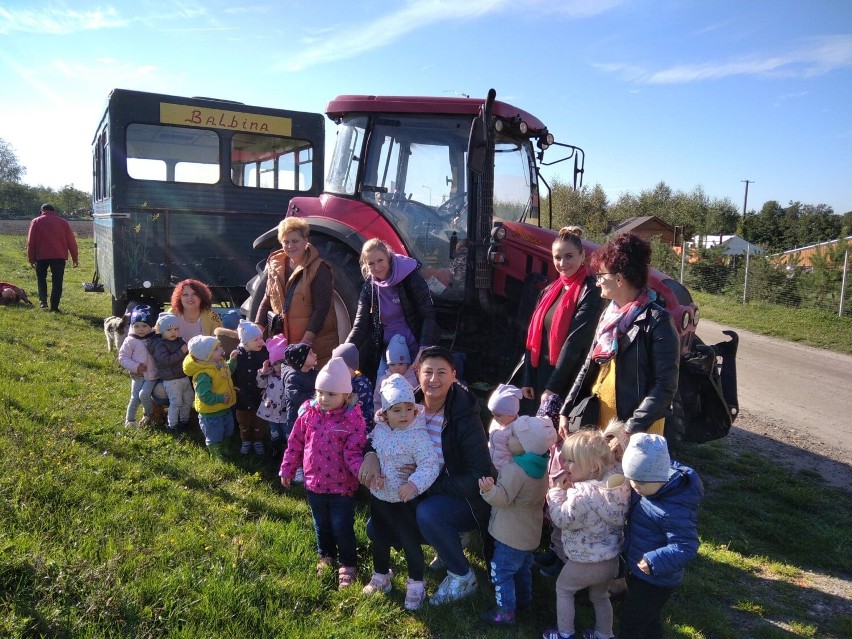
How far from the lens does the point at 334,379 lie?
9.72ft

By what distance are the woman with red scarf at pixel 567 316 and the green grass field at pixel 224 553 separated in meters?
1.10

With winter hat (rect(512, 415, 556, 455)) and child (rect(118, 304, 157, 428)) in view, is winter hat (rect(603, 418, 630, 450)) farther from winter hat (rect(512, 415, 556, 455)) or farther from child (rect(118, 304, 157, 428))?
child (rect(118, 304, 157, 428))

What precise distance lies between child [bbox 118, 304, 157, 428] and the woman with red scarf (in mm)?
2960

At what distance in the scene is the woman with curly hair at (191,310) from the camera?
483cm

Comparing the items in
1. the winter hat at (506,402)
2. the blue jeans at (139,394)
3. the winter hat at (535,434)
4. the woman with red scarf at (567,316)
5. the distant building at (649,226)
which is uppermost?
the distant building at (649,226)

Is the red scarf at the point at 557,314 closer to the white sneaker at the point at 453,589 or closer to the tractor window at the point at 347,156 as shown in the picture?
the white sneaker at the point at 453,589

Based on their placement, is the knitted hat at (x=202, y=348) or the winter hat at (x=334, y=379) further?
the knitted hat at (x=202, y=348)

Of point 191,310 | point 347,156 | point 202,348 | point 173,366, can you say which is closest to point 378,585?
point 202,348

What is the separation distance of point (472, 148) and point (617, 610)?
2836mm

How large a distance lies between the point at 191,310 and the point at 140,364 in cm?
56

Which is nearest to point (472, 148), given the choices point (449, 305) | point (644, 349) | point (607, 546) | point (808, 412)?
point (449, 305)

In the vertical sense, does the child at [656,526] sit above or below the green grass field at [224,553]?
above

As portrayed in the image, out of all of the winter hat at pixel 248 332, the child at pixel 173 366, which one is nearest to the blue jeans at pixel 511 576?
the winter hat at pixel 248 332

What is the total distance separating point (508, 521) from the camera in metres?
2.82
